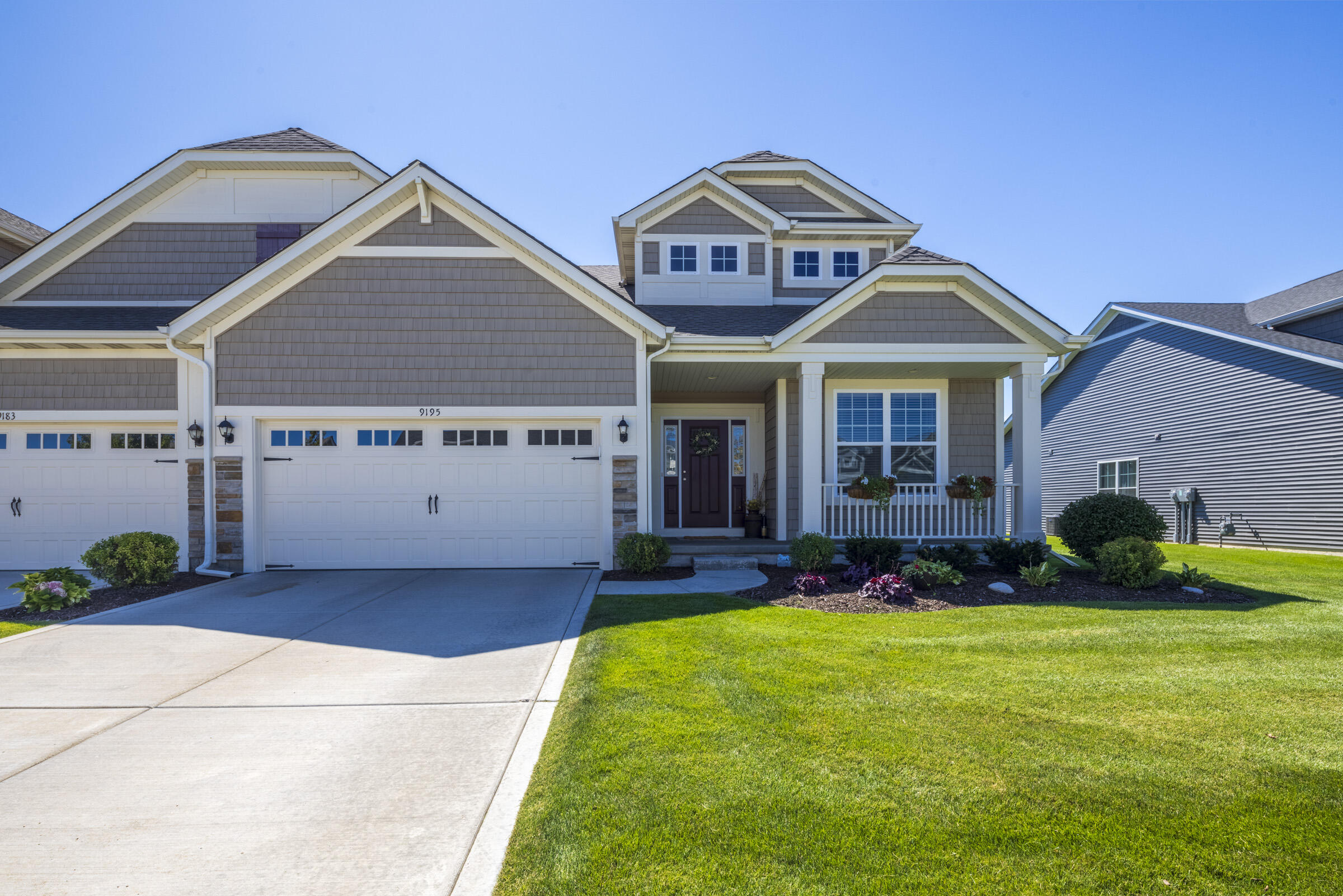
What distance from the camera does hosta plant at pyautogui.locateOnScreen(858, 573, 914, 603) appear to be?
7266 millimetres

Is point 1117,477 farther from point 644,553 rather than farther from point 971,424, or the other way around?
point 644,553

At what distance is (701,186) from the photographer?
12047mm

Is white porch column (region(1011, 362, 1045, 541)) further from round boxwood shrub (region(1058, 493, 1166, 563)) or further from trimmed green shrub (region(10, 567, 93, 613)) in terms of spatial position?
→ trimmed green shrub (region(10, 567, 93, 613))

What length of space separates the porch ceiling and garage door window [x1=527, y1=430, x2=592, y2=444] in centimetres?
159

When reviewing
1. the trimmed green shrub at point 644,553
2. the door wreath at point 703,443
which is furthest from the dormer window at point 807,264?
the trimmed green shrub at point 644,553

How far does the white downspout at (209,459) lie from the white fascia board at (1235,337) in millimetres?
18633

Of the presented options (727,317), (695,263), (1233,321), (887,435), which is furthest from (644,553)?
(1233,321)

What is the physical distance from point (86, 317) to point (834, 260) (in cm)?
1230

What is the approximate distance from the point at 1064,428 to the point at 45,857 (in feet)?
76.6

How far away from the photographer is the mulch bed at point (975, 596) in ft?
23.6

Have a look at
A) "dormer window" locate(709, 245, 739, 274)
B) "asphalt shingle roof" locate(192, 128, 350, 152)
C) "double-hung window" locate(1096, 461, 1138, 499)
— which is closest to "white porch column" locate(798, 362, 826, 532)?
"dormer window" locate(709, 245, 739, 274)

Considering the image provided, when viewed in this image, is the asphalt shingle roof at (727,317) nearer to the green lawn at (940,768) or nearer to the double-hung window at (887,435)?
the double-hung window at (887,435)

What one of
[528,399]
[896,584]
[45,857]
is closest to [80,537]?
[528,399]

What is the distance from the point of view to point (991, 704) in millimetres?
3998
